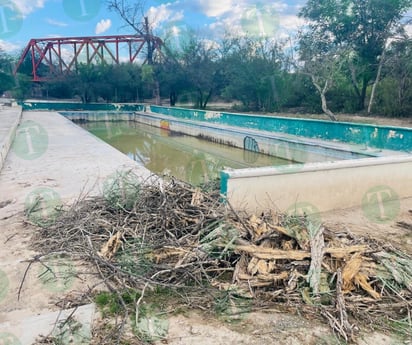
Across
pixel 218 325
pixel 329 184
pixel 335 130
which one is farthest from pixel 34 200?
pixel 335 130

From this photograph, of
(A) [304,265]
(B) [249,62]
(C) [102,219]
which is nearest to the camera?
(A) [304,265]

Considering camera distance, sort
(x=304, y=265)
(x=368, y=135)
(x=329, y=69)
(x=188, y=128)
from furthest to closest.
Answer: (x=188, y=128)
(x=329, y=69)
(x=368, y=135)
(x=304, y=265)

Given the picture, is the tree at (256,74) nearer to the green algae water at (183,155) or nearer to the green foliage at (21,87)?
the green algae water at (183,155)

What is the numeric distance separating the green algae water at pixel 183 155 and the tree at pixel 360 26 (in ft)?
20.9

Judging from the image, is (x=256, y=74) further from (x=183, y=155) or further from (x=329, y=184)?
(x=329, y=184)

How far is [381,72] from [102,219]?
13761 mm

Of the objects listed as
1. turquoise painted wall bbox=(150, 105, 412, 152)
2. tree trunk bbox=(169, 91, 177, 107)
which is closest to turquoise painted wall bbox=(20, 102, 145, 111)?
tree trunk bbox=(169, 91, 177, 107)

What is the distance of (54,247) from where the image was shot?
3107 millimetres

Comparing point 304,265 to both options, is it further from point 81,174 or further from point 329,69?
point 329,69

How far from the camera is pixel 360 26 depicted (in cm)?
1463

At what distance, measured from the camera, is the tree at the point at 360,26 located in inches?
532

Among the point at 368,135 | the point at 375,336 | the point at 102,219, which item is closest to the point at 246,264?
the point at 375,336

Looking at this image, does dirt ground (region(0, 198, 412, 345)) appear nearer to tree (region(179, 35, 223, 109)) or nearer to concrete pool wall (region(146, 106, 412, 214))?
concrete pool wall (region(146, 106, 412, 214))

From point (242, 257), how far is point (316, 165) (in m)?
2.08
